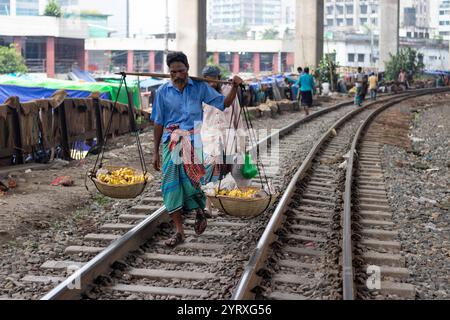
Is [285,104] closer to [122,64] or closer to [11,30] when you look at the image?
[11,30]

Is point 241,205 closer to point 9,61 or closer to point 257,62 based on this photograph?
point 9,61

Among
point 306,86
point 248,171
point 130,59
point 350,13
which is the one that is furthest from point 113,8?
point 248,171

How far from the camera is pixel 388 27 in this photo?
5128cm

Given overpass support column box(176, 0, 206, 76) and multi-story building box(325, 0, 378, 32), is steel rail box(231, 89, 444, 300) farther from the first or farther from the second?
multi-story building box(325, 0, 378, 32)

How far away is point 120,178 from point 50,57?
55.6 meters

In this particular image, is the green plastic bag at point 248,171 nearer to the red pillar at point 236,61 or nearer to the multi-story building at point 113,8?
the red pillar at point 236,61

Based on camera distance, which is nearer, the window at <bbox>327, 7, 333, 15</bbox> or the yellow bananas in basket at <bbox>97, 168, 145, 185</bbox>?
the yellow bananas in basket at <bbox>97, 168, 145, 185</bbox>

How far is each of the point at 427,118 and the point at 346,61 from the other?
68.9 meters

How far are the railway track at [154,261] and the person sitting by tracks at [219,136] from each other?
0.62 metres

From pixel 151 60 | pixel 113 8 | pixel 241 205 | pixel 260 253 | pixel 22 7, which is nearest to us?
pixel 260 253

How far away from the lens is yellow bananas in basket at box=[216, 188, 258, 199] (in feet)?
21.7

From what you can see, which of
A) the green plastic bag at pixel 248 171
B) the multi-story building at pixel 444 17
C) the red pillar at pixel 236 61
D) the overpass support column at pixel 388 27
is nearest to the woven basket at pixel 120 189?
the green plastic bag at pixel 248 171

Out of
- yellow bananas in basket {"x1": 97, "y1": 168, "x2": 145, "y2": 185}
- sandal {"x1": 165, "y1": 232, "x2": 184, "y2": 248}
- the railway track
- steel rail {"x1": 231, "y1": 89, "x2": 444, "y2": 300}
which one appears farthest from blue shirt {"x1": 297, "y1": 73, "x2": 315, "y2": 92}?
sandal {"x1": 165, "y1": 232, "x2": 184, "y2": 248}

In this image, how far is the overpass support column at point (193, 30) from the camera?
27188mm
